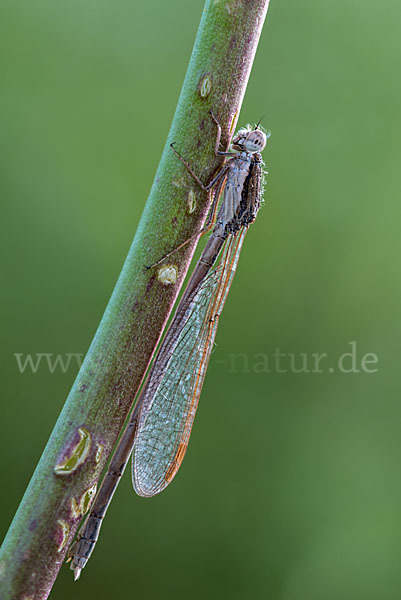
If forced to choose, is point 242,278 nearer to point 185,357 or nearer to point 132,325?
point 185,357

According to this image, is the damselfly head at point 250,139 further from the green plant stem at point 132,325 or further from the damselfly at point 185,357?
the green plant stem at point 132,325

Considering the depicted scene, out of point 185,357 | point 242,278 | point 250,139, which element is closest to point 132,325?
point 185,357

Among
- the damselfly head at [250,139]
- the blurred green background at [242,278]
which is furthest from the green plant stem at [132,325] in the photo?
the blurred green background at [242,278]

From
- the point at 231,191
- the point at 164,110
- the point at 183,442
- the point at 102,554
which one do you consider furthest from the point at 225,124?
the point at 102,554

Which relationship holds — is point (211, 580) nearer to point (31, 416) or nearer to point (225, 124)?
point (31, 416)

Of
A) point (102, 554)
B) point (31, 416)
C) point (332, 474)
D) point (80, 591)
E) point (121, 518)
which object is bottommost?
point (80, 591)

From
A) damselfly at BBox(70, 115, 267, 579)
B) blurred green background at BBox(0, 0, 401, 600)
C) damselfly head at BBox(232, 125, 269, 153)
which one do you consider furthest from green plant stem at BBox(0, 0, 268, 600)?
blurred green background at BBox(0, 0, 401, 600)
